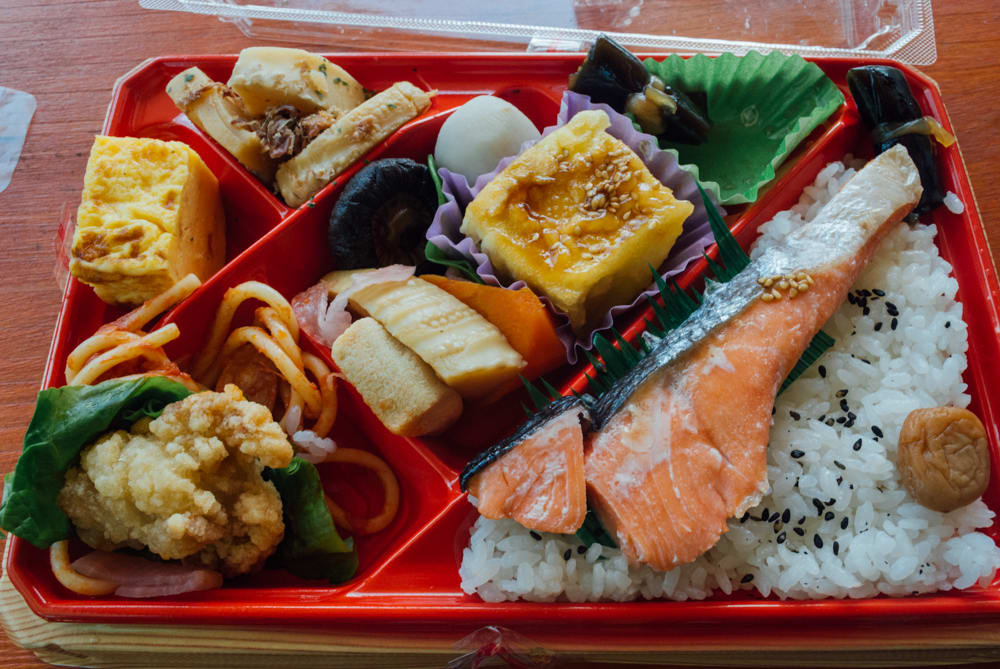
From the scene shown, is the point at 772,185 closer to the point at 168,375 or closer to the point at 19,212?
the point at 168,375

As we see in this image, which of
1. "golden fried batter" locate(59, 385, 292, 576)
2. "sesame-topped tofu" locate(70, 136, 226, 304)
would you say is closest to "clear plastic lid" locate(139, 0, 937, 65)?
"sesame-topped tofu" locate(70, 136, 226, 304)

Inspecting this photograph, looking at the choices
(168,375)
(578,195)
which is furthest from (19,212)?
(578,195)

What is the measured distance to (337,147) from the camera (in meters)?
2.51

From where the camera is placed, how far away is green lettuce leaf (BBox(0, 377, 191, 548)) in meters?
1.91

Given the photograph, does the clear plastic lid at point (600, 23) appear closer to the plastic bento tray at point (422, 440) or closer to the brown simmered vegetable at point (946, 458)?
the plastic bento tray at point (422, 440)

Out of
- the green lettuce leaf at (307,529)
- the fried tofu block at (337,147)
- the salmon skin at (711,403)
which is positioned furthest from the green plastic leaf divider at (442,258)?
the green lettuce leaf at (307,529)

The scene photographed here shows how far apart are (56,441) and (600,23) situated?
252 cm

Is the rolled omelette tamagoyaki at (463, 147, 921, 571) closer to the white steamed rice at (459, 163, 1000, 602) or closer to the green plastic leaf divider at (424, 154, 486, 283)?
the white steamed rice at (459, 163, 1000, 602)

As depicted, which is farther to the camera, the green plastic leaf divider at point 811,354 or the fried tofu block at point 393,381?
the green plastic leaf divider at point 811,354

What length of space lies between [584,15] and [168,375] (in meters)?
2.19

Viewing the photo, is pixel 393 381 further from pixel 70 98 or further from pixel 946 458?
pixel 70 98

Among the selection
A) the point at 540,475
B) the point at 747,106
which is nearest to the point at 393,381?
the point at 540,475

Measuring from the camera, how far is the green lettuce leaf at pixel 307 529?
2.12 m

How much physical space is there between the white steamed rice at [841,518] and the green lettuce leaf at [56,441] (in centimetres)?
100
